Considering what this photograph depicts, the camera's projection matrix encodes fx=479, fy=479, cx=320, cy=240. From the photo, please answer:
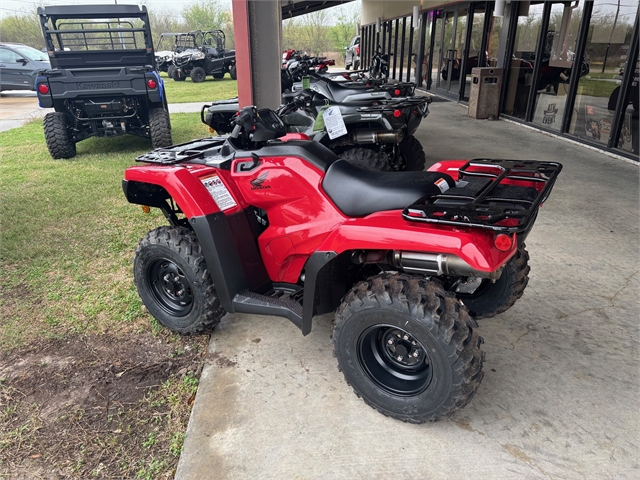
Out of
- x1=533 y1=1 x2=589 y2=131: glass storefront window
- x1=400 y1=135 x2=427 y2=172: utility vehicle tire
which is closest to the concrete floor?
x1=400 y1=135 x2=427 y2=172: utility vehicle tire

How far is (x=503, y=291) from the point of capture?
2824mm

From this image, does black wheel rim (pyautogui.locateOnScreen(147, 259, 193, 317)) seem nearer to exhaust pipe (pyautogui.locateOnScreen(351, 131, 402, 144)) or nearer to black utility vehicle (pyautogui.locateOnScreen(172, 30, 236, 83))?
exhaust pipe (pyautogui.locateOnScreen(351, 131, 402, 144))

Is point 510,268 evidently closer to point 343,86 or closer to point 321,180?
point 321,180

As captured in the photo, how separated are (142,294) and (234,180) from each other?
95 centimetres

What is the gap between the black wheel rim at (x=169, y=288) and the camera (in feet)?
9.50

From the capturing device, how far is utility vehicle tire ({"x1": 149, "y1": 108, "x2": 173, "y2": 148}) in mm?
7461

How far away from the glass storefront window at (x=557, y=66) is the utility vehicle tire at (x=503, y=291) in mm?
6449

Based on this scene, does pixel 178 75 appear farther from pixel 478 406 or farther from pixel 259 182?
pixel 478 406

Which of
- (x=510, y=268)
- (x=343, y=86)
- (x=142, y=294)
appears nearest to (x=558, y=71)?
(x=343, y=86)

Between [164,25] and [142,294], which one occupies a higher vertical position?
[164,25]

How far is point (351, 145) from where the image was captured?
5531mm

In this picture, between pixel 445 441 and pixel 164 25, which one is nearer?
pixel 445 441

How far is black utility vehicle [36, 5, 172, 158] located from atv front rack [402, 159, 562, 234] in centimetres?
610

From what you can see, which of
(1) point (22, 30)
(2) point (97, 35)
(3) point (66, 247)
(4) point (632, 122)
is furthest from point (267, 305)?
(1) point (22, 30)
